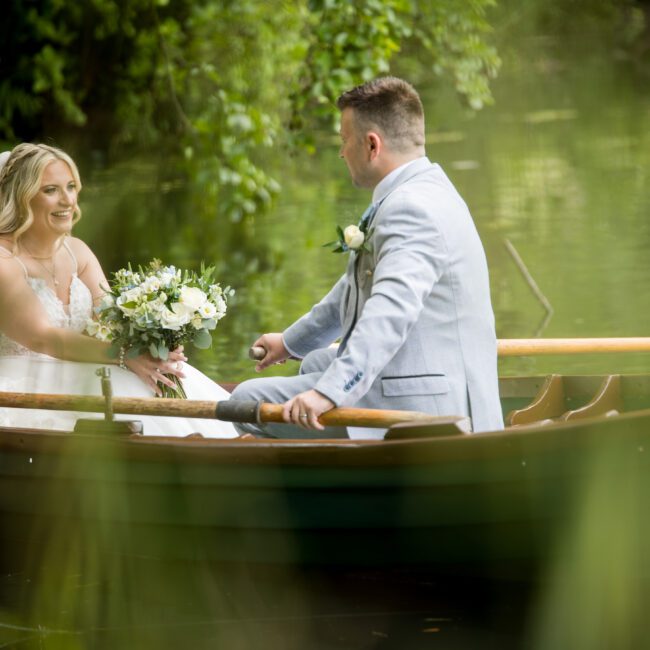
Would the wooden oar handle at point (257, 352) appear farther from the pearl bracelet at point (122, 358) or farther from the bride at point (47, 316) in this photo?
the pearl bracelet at point (122, 358)

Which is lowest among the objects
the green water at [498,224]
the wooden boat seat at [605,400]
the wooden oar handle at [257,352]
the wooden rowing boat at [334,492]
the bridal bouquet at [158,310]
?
the wooden rowing boat at [334,492]

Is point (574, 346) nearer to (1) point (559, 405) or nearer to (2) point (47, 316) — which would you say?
(1) point (559, 405)

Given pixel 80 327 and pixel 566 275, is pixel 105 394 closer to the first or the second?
pixel 80 327

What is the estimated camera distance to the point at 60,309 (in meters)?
4.86

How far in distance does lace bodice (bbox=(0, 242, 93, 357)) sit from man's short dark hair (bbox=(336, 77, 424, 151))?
139 cm

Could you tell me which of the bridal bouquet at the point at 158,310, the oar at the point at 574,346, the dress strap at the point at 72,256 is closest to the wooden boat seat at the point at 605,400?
the oar at the point at 574,346

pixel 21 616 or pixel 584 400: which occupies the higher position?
pixel 584 400

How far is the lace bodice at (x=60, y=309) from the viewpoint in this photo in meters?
4.83

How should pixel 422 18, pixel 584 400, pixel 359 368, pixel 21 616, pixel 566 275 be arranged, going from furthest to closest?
1. pixel 422 18
2. pixel 566 275
3. pixel 584 400
4. pixel 21 616
5. pixel 359 368

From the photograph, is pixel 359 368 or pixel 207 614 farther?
pixel 207 614

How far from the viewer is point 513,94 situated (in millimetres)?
26266

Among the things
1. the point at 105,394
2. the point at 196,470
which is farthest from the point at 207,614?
the point at 105,394

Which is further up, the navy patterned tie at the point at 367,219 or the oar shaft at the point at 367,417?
the navy patterned tie at the point at 367,219

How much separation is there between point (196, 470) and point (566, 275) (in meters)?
6.32
